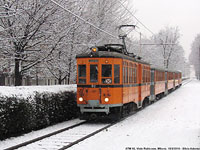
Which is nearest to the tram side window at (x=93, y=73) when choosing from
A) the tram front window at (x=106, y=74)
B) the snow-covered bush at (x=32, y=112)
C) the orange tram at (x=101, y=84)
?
the orange tram at (x=101, y=84)

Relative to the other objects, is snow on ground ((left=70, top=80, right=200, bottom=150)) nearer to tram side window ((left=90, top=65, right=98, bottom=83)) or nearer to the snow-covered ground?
the snow-covered ground

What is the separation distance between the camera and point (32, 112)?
10312 mm

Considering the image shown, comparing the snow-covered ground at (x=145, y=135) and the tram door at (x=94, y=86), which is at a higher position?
the tram door at (x=94, y=86)

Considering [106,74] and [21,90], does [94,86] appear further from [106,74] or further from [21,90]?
[21,90]

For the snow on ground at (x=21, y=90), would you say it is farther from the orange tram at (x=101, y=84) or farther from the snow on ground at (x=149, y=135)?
the snow on ground at (x=149, y=135)

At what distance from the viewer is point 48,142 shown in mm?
8734

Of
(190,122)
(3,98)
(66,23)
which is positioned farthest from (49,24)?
(190,122)

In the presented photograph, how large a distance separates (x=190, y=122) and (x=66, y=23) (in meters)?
8.20

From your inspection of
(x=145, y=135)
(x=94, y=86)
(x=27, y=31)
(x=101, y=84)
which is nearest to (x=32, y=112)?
(x=94, y=86)

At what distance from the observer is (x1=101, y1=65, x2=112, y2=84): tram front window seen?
12.2 m

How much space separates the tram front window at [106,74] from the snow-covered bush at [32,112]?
6.09ft

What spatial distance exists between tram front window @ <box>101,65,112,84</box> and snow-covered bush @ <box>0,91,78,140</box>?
73.1 inches

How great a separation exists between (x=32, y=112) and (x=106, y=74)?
3355 millimetres

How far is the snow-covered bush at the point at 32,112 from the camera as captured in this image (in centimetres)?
905
